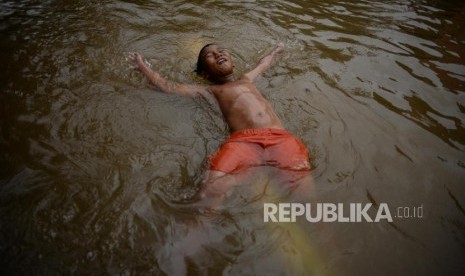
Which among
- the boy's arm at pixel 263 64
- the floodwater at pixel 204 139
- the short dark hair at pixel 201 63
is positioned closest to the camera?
the floodwater at pixel 204 139

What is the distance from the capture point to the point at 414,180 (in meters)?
3.36

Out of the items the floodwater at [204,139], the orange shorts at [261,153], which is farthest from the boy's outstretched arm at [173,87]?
the orange shorts at [261,153]

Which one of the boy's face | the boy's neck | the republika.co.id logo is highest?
the boy's face

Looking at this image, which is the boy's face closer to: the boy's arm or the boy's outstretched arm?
the boy's outstretched arm

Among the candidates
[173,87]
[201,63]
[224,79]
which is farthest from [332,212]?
[201,63]

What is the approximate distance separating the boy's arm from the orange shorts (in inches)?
56.5

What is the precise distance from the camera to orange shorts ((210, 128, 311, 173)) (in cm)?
323

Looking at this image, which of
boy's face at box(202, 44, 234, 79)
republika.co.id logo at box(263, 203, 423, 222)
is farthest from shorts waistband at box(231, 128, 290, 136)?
boy's face at box(202, 44, 234, 79)

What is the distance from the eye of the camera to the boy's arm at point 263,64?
15.5 ft

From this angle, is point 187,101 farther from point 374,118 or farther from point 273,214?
point 374,118

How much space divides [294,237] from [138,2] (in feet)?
19.9

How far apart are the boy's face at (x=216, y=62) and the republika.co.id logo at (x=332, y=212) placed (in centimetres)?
210

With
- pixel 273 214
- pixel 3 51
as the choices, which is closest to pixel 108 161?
pixel 273 214

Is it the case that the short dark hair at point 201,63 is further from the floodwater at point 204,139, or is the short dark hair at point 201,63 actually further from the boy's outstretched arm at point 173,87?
the boy's outstretched arm at point 173,87
